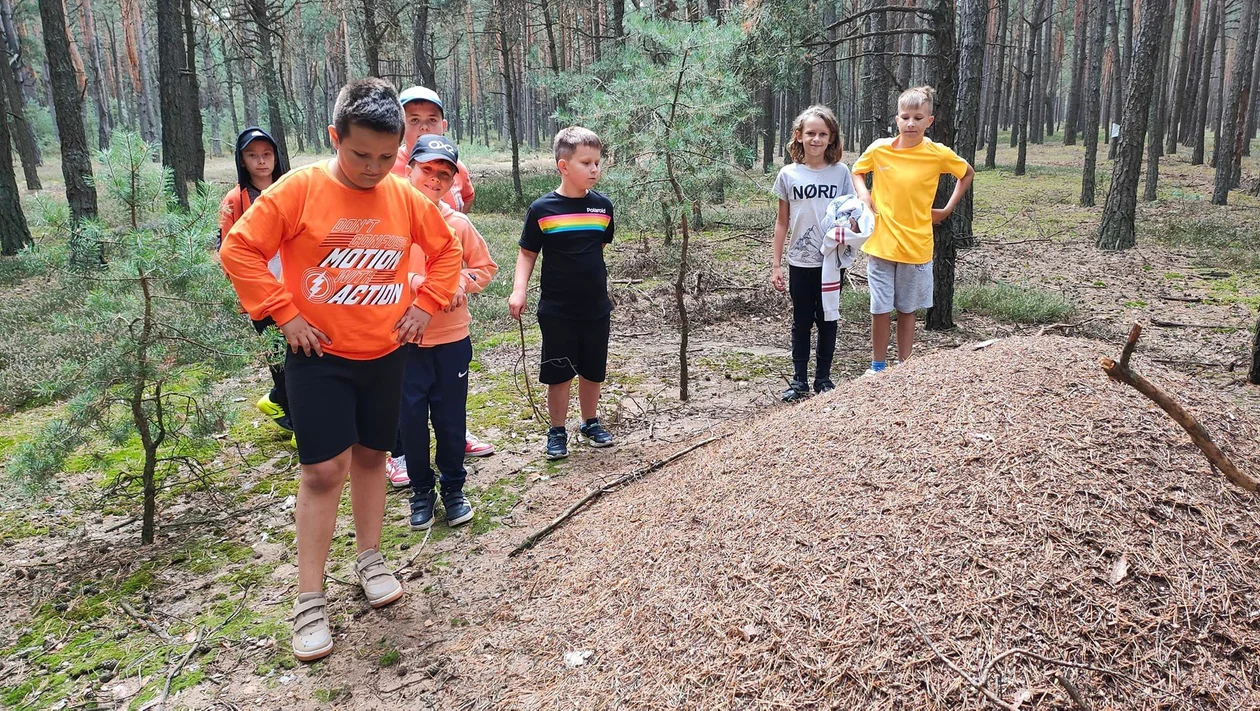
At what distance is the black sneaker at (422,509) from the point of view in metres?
3.37

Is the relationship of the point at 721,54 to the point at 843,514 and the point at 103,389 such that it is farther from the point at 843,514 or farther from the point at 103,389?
the point at 103,389

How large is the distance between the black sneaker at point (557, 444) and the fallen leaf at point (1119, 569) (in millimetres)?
2845

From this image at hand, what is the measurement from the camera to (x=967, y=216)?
9.38 m

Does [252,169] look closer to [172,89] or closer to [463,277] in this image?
A: [463,277]

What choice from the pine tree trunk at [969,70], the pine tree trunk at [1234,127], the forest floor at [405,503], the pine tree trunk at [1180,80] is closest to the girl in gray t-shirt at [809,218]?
the forest floor at [405,503]

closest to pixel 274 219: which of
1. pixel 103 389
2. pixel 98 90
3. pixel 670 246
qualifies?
pixel 103 389

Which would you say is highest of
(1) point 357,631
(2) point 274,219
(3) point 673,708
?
(2) point 274,219

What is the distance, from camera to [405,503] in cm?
371

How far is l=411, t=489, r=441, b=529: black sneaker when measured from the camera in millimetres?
3369

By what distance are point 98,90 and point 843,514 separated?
3876 centimetres

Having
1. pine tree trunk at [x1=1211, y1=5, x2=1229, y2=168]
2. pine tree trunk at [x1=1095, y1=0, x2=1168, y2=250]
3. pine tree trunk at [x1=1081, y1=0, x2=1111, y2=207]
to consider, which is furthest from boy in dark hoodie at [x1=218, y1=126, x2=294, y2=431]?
pine tree trunk at [x1=1211, y1=5, x2=1229, y2=168]

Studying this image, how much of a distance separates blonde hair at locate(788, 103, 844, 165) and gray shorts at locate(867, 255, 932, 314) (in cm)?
78

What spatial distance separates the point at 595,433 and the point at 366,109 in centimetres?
251

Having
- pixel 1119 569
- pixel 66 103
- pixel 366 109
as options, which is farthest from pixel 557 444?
pixel 66 103
